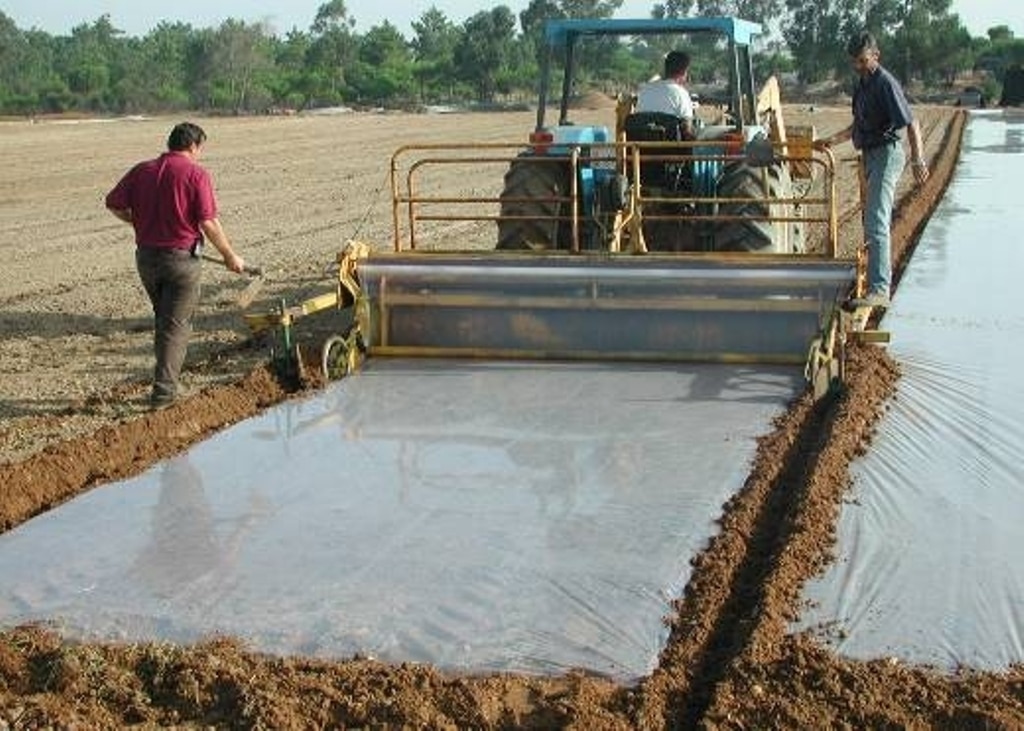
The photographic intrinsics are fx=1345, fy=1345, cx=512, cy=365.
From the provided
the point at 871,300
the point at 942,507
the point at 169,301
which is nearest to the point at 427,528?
the point at 942,507

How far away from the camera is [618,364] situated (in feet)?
25.9

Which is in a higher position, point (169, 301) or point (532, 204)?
point (532, 204)

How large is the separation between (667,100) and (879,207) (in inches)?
60.1

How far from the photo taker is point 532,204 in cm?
905

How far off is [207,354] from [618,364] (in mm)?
2755

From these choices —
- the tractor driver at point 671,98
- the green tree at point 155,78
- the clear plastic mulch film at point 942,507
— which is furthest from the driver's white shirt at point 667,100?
the green tree at point 155,78

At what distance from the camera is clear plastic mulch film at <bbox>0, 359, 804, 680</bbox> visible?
4.38 meters

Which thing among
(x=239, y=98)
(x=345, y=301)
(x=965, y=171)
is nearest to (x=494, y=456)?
(x=345, y=301)

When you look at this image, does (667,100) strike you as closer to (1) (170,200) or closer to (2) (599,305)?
(2) (599,305)

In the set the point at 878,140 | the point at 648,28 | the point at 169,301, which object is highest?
the point at 648,28

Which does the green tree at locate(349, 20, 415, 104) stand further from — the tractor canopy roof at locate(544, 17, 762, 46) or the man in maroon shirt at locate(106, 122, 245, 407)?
the man in maroon shirt at locate(106, 122, 245, 407)

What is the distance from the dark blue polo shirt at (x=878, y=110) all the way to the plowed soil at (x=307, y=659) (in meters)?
1.52

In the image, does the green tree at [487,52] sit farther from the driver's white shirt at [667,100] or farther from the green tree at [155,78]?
the driver's white shirt at [667,100]

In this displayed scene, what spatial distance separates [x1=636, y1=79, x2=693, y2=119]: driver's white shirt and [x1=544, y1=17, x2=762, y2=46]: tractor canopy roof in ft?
2.42
